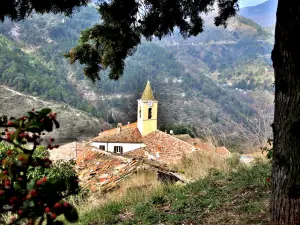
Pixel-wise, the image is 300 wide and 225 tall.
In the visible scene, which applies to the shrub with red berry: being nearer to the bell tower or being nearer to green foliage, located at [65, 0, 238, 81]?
green foliage, located at [65, 0, 238, 81]

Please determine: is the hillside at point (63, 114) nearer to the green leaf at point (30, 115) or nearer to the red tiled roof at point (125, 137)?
the red tiled roof at point (125, 137)

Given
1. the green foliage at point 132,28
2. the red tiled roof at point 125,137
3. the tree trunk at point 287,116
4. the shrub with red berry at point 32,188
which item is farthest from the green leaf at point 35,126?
the red tiled roof at point 125,137

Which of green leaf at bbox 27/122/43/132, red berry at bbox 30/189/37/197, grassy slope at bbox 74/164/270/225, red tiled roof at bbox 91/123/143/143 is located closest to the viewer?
red berry at bbox 30/189/37/197

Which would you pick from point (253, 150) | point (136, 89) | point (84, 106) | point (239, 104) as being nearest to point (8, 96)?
point (84, 106)

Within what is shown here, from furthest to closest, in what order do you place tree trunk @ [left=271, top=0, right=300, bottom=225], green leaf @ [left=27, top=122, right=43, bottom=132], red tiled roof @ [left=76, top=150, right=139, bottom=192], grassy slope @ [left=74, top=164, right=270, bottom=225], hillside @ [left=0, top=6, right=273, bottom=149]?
1. hillside @ [left=0, top=6, right=273, bottom=149]
2. red tiled roof @ [left=76, top=150, right=139, bottom=192]
3. grassy slope @ [left=74, top=164, right=270, bottom=225]
4. tree trunk @ [left=271, top=0, right=300, bottom=225]
5. green leaf @ [left=27, top=122, right=43, bottom=132]

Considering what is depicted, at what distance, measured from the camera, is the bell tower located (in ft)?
120

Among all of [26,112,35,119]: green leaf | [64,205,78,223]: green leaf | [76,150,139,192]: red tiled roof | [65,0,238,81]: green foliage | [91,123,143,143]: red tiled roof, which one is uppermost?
[65,0,238,81]: green foliage

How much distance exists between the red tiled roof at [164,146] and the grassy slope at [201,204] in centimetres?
Answer: 2220

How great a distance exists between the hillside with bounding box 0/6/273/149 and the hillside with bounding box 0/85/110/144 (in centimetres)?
362

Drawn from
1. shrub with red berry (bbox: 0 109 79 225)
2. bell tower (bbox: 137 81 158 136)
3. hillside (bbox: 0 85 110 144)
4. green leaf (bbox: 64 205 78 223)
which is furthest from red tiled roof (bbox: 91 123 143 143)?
green leaf (bbox: 64 205 78 223)

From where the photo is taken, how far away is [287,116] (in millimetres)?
2363

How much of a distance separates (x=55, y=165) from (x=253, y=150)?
225 inches

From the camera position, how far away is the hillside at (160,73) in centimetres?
6955

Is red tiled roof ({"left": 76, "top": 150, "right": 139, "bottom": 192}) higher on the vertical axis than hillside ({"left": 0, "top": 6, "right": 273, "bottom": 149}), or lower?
lower
